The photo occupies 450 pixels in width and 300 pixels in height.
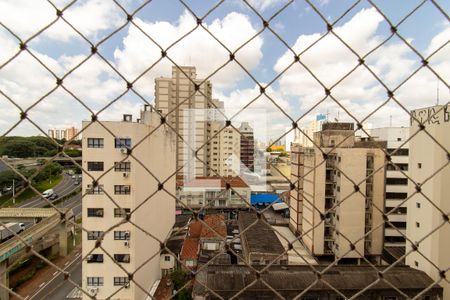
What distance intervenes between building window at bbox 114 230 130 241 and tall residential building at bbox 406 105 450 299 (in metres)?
3.62

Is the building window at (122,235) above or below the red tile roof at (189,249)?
above

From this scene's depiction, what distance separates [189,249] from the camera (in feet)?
18.5

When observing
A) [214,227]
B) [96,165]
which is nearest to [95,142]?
[96,165]

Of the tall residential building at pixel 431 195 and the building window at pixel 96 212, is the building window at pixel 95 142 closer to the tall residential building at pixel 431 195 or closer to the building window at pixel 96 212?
the building window at pixel 96 212

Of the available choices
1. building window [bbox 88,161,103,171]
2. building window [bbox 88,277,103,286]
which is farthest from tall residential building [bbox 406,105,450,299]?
building window [bbox 88,277,103,286]

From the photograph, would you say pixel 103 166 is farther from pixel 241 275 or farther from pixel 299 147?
pixel 299 147

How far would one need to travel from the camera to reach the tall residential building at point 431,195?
394cm

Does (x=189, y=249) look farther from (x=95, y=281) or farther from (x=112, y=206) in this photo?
(x=112, y=206)

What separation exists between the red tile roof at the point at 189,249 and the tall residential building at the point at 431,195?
3510mm

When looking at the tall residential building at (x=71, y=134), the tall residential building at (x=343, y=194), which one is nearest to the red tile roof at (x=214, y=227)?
the tall residential building at (x=343, y=194)

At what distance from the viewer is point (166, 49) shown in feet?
2.41

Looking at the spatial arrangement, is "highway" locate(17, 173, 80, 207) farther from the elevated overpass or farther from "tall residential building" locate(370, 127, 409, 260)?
"tall residential building" locate(370, 127, 409, 260)

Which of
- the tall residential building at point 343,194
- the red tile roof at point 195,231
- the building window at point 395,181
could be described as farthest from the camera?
the building window at point 395,181

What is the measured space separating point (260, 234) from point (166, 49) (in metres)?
5.68
